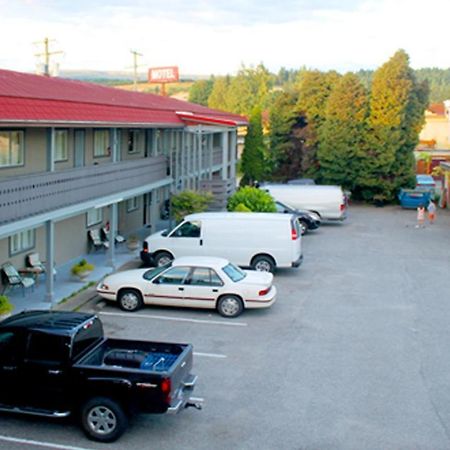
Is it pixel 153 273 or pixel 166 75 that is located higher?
pixel 166 75

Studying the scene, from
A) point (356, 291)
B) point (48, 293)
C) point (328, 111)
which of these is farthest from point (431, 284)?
point (328, 111)

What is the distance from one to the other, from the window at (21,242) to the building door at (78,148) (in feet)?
10.4

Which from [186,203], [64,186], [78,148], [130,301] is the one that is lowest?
[130,301]

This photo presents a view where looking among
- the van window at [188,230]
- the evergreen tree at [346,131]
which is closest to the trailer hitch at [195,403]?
the van window at [188,230]

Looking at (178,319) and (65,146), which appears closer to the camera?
(178,319)

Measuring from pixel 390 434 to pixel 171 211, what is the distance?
1708 cm

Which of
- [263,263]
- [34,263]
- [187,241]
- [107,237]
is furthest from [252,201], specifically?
[34,263]

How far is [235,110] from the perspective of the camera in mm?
103938

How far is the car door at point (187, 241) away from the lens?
69.5ft

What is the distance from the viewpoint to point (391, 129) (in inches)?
1635

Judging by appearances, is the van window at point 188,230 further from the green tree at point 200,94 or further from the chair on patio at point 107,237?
the green tree at point 200,94

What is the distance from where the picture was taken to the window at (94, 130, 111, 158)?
76.2 feet

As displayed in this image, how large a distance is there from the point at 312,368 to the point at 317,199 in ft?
66.7

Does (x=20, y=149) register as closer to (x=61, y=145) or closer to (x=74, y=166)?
(x=61, y=145)
